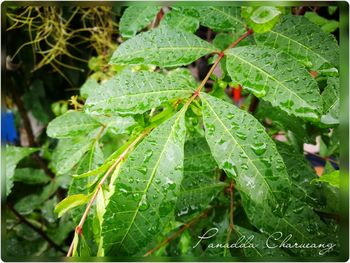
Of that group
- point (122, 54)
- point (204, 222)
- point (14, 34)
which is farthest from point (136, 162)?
point (14, 34)

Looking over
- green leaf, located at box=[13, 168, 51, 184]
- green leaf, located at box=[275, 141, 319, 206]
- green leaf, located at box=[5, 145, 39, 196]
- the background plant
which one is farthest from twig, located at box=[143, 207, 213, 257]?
green leaf, located at box=[13, 168, 51, 184]

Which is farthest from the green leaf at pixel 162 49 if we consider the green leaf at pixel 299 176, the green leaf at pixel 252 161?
the green leaf at pixel 299 176

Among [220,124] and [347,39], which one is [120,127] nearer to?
[220,124]

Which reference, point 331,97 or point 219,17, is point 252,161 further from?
point 219,17

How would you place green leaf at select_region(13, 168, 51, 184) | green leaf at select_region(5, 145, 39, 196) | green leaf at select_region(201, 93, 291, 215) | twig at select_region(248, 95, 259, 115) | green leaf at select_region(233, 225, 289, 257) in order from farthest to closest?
green leaf at select_region(13, 168, 51, 184)
green leaf at select_region(5, 145, 39, 196)
twig at select_region(248, 95, 259, 115)
green leaf at select_region(233, 225, 289, 257)
green leaf at select_region(201, 93, 291, 215)

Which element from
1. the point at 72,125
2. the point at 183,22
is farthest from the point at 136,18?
the point at 72,125

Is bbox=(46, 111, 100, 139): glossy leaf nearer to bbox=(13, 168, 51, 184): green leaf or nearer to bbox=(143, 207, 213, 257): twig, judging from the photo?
bbox=(143, 207, 213, 257): twig

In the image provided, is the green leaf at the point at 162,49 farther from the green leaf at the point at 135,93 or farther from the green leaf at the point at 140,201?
the green leaf at the point at 140,201

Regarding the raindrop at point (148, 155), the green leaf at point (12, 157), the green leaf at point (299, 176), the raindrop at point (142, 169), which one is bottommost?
the green leaf at point (12, 157)
